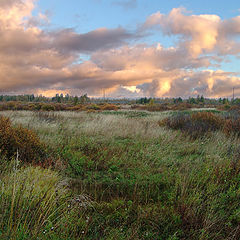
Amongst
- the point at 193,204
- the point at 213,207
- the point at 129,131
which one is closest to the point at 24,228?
the point at 193,204

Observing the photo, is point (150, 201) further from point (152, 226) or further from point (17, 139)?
point (17, 139)

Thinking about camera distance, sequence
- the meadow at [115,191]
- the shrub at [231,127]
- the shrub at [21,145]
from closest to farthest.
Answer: the meadow at [115,191] < the shrub at [21,145] < the shrub at [231,127]

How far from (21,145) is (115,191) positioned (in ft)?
9.33

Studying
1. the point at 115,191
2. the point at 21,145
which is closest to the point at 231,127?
the point at 115,191

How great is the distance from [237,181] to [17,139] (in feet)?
17.4

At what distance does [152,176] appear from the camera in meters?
4.40

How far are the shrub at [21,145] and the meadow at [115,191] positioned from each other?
0.02 meters

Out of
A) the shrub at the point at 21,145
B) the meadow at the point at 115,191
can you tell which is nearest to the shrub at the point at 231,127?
the meadow at the point at 115,191

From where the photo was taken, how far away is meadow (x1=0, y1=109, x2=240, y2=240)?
260cm

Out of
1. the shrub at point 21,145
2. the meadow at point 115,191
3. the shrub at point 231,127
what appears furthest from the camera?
the shrub at point 231,127

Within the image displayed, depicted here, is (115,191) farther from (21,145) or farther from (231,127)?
(231,127)

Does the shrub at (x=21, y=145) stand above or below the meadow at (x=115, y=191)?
above

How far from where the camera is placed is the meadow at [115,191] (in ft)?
8.52

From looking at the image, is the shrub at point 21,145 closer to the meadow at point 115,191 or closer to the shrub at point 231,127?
the meadow at point 115,191
